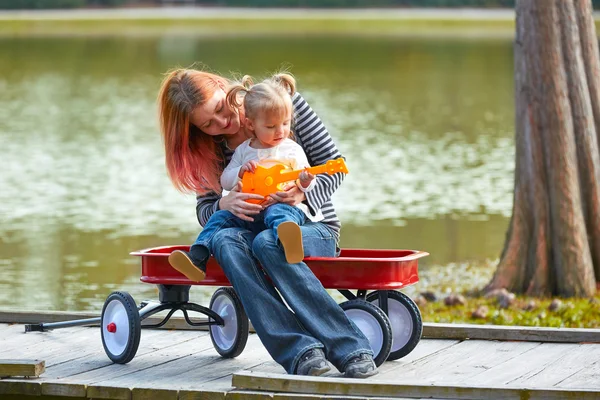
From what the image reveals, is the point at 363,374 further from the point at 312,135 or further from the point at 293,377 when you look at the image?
the point at 312,135

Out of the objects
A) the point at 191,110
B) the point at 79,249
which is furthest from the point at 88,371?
the point at 79,249

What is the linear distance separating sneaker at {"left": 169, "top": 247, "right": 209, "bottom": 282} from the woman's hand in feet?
1.04

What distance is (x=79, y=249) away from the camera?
1020 cm

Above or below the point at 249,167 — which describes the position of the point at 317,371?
below

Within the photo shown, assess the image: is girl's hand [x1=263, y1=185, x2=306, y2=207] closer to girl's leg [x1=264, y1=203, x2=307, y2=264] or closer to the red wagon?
girl's leg [x1=264, y1=203, x2=307, y2=264]

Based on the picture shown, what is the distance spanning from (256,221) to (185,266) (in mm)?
339

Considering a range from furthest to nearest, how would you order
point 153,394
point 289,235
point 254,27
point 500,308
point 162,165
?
point 254,27 → point 162,165 → point 500,308 → point 289,235 → point 153,394

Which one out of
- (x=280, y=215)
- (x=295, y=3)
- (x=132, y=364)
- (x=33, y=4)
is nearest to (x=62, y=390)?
(x=132, y=364)

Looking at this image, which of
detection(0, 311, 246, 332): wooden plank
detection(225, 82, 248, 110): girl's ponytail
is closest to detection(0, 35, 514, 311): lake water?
detection(0, 311, 246, 332): wooden plank

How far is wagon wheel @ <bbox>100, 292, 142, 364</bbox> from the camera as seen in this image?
511 cm

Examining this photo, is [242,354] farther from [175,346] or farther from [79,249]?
[79,249]

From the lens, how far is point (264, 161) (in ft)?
16.4

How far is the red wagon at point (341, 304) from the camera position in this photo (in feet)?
15.8

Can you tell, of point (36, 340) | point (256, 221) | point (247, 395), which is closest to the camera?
point (247, 395)
